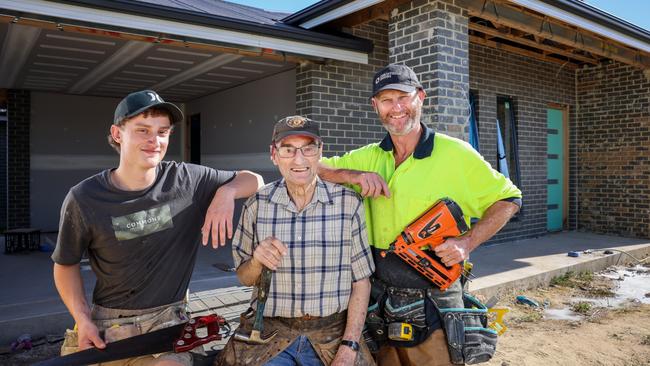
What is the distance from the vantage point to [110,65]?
23.6ft

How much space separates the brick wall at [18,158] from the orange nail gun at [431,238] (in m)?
9.77

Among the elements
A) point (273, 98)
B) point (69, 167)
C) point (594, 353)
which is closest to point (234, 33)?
point (273, 98)

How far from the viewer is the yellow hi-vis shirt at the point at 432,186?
7.74 feet

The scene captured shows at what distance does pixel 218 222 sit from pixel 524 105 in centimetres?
766

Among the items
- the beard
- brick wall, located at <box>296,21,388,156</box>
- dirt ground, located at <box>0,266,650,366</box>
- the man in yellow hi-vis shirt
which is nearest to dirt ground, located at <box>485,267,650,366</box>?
dirt ground, located at <box>0,266,650,366</box>

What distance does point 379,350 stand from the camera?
2438 mm

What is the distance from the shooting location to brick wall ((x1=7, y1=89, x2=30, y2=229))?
9438mm

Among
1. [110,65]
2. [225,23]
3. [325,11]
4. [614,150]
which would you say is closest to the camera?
[225,23]

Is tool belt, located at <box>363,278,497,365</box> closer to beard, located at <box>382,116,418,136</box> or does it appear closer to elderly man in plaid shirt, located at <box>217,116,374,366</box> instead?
elderly man in plaid shirt, located at <box>217,116,374,366</box>

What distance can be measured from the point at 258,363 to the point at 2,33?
5560 millimetres

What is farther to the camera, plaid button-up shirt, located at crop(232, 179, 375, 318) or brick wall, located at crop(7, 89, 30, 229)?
brick wall, located at crop(7, 89, 30, 229)

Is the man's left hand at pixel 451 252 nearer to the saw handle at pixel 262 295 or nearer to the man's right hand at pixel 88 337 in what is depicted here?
the saw handle at pixel 262 295

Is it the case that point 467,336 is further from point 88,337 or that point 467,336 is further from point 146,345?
point 88,337

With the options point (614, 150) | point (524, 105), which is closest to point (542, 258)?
point (524, 105)
